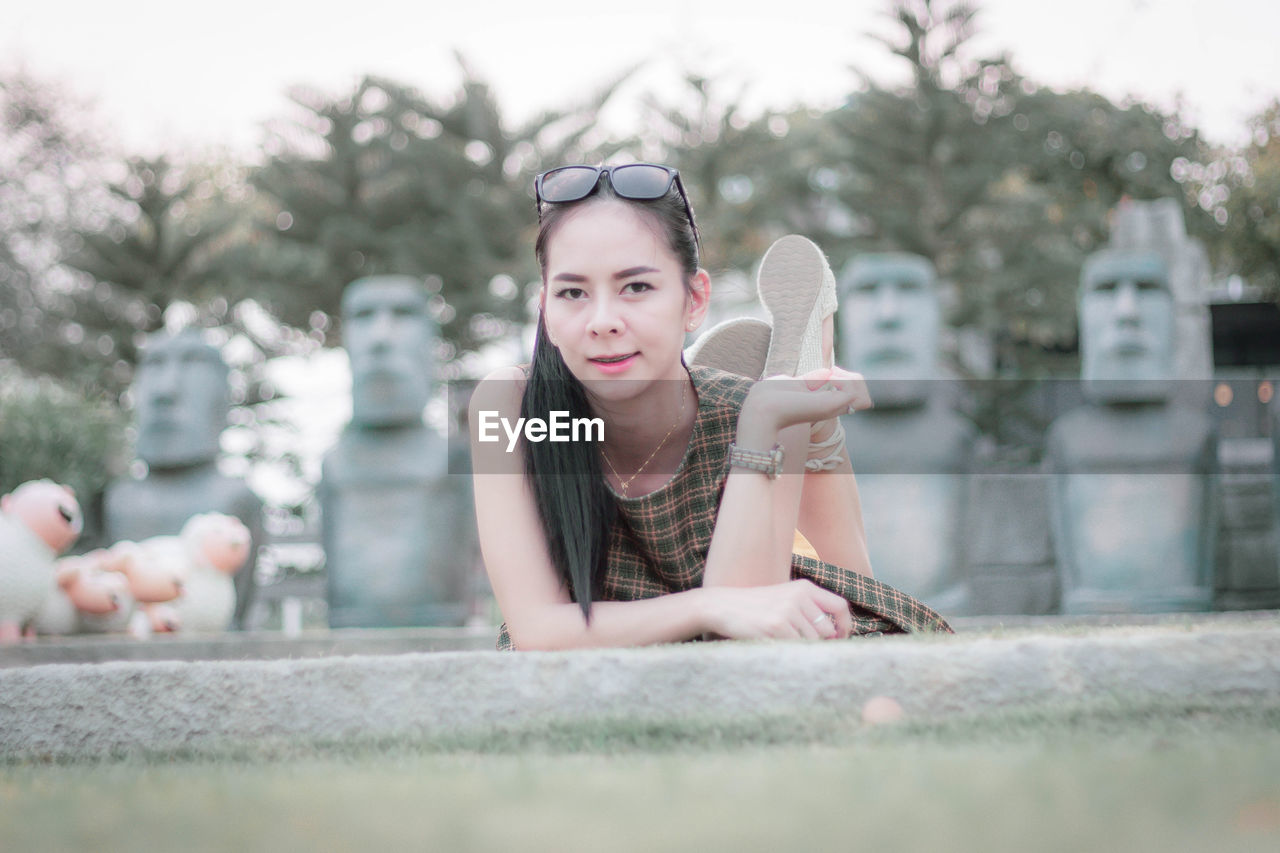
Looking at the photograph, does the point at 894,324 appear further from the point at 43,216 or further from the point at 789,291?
the point at 43,216

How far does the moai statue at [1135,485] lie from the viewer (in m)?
6.56

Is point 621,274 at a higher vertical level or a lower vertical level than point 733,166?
lower

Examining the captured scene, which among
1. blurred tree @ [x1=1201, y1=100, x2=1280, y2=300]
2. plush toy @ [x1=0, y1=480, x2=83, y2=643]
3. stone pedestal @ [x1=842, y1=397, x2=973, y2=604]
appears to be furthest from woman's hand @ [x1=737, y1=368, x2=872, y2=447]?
blurred tree @ [x1=1201, y1=100, x2=1280, y2=300]

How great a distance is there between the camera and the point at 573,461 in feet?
6.99

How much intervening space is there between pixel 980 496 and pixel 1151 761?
6.40m

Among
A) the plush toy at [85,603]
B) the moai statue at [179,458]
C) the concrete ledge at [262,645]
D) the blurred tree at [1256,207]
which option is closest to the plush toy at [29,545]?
the concrete ledge at [262,645]

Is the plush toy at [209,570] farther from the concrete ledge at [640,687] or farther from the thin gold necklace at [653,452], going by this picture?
the concrete ledge at [640,687]

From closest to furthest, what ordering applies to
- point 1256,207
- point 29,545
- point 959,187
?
point 29,545 < point 959,187 < point 1256,207

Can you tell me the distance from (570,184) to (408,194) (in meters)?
13.2

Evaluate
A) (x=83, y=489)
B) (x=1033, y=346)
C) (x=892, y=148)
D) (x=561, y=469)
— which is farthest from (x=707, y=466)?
(x=1033, y=346)

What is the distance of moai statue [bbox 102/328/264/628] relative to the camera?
7.23 meters

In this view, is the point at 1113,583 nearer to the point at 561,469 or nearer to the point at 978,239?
the point at 561,469

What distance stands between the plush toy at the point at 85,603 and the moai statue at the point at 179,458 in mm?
1265

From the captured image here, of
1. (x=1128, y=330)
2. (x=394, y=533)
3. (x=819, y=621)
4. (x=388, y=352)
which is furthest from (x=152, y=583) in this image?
(x=1128, y=330)
